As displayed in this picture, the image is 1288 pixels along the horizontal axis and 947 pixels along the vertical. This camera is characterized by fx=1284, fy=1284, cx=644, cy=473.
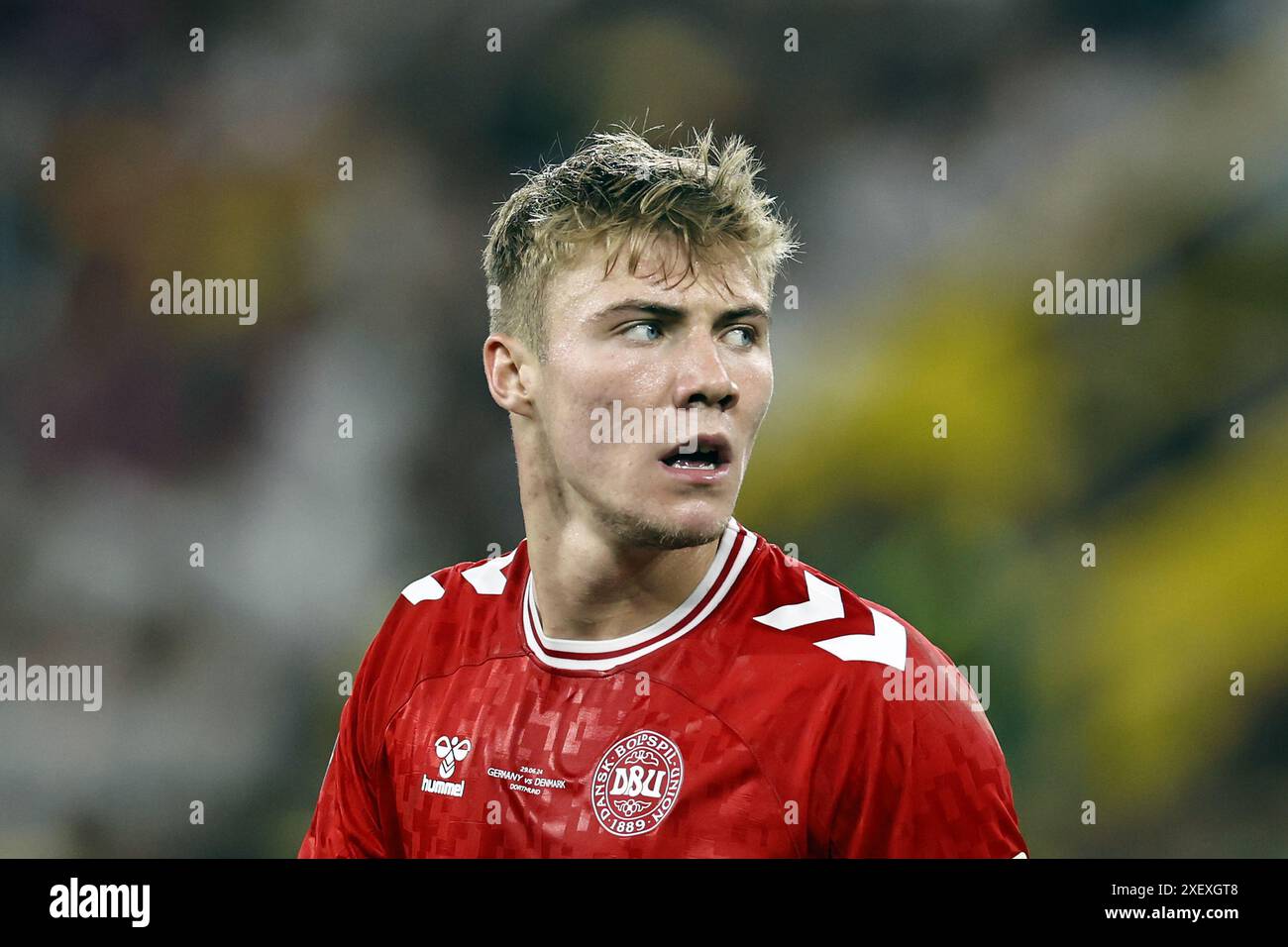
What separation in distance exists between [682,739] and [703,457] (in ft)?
1.96

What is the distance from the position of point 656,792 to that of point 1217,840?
5.08 metres

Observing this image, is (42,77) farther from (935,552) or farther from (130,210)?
(935,552)

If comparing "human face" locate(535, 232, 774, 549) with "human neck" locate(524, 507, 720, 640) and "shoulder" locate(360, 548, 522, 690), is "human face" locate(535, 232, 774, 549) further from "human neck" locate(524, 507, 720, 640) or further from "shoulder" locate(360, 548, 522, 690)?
"shoulder" locate(360, 548, 522, 690)

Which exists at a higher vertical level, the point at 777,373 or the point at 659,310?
the point at 777,373

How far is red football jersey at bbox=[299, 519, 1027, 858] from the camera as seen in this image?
2570 mm

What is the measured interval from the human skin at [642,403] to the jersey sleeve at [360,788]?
0.65 metres

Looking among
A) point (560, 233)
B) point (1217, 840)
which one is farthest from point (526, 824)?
point (1217, 840)

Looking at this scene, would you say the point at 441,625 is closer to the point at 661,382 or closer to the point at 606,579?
the point at 606,579

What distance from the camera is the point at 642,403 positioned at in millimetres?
2656

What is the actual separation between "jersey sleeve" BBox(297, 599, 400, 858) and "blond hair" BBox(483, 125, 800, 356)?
978 mm

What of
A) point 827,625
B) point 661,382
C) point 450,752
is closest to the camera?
point 661,382

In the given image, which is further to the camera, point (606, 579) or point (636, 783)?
point (606, 579)

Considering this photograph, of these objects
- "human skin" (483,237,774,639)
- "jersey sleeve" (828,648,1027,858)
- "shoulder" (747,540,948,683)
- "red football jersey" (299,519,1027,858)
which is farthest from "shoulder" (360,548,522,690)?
"jersey sleeve" (828,648,1027,858)

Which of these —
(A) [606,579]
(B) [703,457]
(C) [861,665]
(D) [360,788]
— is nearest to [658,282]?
(B) [703,457]
